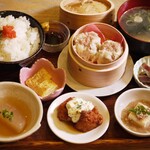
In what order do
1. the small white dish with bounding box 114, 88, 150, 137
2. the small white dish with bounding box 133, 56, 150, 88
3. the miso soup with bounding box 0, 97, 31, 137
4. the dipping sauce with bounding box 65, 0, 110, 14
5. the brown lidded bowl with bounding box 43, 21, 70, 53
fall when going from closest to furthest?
the miso soup with bounding box 0, 97, 31, 137 < the small white dish with bounding box 114, 88, 150, 137 < the small white dish with bounding box 133, 56, 150, 88 < the brown lidded bowl with bounding box 43, 21, 70, 53 < the dipping sauce with bounding box 65, 0, 110, 14

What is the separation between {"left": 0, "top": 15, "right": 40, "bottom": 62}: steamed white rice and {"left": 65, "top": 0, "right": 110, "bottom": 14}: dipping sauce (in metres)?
0.32

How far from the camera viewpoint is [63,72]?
210 centimetres

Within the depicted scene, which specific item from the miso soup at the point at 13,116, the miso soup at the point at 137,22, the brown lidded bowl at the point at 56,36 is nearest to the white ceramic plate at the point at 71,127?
the miso soup at the point at 13,116

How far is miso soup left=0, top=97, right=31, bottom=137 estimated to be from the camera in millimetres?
1844

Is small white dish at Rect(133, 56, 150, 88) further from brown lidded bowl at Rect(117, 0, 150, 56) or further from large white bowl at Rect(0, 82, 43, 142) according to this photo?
large white bowl at Rect(0, 82, 43, 142)

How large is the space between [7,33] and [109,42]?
1.95 ft

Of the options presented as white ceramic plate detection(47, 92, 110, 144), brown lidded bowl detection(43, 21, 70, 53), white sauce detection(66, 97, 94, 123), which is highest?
brown lidded bowl detection(43, 21, 70, 53)

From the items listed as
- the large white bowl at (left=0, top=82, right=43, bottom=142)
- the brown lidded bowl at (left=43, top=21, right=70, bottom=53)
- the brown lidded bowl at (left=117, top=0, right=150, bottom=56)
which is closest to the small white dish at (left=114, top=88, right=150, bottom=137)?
the brown lidded bowl at (left=117, top=0, right=150, bottom=56)

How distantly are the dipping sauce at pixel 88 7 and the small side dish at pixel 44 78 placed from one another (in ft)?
1.58

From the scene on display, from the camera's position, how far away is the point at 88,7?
243 cm

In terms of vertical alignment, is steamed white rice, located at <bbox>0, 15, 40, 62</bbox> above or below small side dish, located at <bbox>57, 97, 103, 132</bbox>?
above

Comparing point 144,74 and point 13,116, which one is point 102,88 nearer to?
point 144,74

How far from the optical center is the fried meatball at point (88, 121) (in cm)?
187

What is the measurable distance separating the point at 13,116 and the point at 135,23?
3.35 feet
